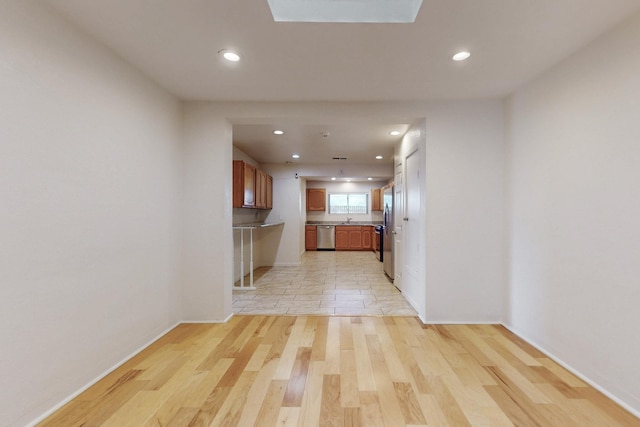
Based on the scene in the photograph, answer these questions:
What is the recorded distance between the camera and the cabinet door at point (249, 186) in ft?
15.0

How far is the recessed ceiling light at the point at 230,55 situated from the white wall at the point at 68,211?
→ 85cm

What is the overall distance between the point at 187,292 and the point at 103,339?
3.32 ft

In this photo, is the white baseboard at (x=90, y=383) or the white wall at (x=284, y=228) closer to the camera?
the white baseboard at (x=90, y=383)

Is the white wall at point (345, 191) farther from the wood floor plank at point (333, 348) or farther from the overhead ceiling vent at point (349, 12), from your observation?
the overhead ceiling vent at point (349, 12)

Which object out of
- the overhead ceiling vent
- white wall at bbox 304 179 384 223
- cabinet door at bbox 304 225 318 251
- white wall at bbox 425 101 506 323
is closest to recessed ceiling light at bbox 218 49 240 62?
the overhead ceiling vent

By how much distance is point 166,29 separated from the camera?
1.81m

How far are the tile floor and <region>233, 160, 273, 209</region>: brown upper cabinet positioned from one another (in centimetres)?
143

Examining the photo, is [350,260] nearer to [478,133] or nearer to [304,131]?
[304,131]

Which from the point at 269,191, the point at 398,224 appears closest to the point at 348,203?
the point at 269,191

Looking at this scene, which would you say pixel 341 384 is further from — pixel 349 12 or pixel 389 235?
pixel 389 235

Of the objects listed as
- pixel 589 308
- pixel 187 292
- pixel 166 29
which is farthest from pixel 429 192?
pixel 187 292

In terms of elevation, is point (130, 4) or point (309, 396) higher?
point (130, 4)

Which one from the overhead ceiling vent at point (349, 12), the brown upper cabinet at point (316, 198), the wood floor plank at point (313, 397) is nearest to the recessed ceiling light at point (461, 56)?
the overhead ceiling vent at point (349, 12)

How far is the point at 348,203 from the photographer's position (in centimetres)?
992
